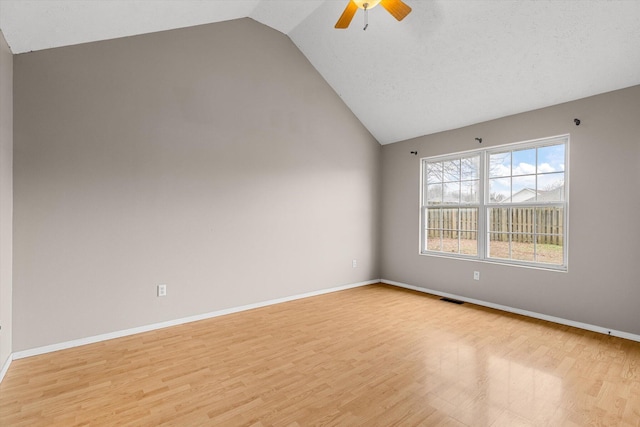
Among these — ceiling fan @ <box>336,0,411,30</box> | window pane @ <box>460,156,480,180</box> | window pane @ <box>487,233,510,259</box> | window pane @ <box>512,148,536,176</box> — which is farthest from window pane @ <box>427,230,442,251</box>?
ceiling fan @ <box>336,0,411,30</box>

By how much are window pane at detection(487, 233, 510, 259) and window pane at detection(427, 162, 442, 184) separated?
3.80 feet

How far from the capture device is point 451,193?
4652 mm

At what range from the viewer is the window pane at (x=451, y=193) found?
15.0ft

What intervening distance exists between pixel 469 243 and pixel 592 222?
1412 mm

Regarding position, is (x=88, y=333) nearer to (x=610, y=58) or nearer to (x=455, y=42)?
(x=455, y=42)

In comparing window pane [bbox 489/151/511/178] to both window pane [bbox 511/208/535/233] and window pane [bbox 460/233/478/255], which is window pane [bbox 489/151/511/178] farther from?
window pane [bbox 460/233/478/255]

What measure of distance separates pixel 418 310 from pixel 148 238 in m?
3.23

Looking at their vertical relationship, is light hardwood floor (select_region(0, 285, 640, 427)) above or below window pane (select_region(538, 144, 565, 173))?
below

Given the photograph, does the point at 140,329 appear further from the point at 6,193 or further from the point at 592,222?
the point at 592,222

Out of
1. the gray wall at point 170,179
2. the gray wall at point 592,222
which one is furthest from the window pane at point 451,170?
the gray wall at point 170,179

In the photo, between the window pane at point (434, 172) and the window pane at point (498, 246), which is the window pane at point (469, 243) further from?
the window pane at point (434, 172)

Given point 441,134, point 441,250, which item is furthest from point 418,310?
point 441,134

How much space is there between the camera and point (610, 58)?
9.39 feet

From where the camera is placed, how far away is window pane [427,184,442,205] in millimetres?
4797
